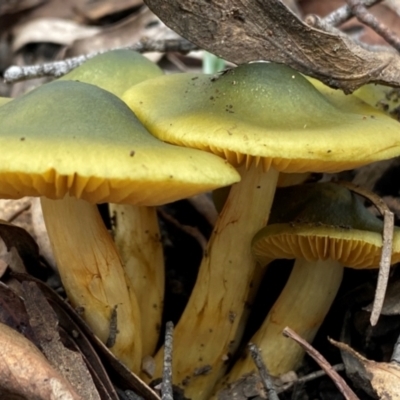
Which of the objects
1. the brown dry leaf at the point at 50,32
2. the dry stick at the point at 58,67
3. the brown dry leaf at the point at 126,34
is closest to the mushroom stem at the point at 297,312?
the dry stick at the point at 58,67

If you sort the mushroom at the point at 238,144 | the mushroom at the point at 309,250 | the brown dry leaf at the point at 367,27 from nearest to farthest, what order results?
1. the mushroom at the point at 238,144
2. the mushroom at the point at 309,250
3. the brown dry leaf at the point at 367,27

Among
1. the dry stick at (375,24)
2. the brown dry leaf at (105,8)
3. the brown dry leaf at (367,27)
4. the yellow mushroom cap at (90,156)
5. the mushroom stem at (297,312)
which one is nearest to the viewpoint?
the yellow mushroom cap at (90,156)

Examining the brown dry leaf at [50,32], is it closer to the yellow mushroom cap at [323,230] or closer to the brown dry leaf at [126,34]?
the brown dry leaf at [126,34]

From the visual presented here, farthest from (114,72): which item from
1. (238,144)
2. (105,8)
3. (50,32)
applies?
(105,8)

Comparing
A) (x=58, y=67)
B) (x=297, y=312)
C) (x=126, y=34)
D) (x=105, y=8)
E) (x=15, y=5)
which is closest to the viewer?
(x=297, y=312)

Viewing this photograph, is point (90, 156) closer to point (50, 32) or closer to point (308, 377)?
point (308, 377)

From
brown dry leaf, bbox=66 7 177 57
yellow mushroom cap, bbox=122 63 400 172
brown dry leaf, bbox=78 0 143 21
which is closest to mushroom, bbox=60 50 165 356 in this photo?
yellow mushroom cap, bbox=122 63 400 172
